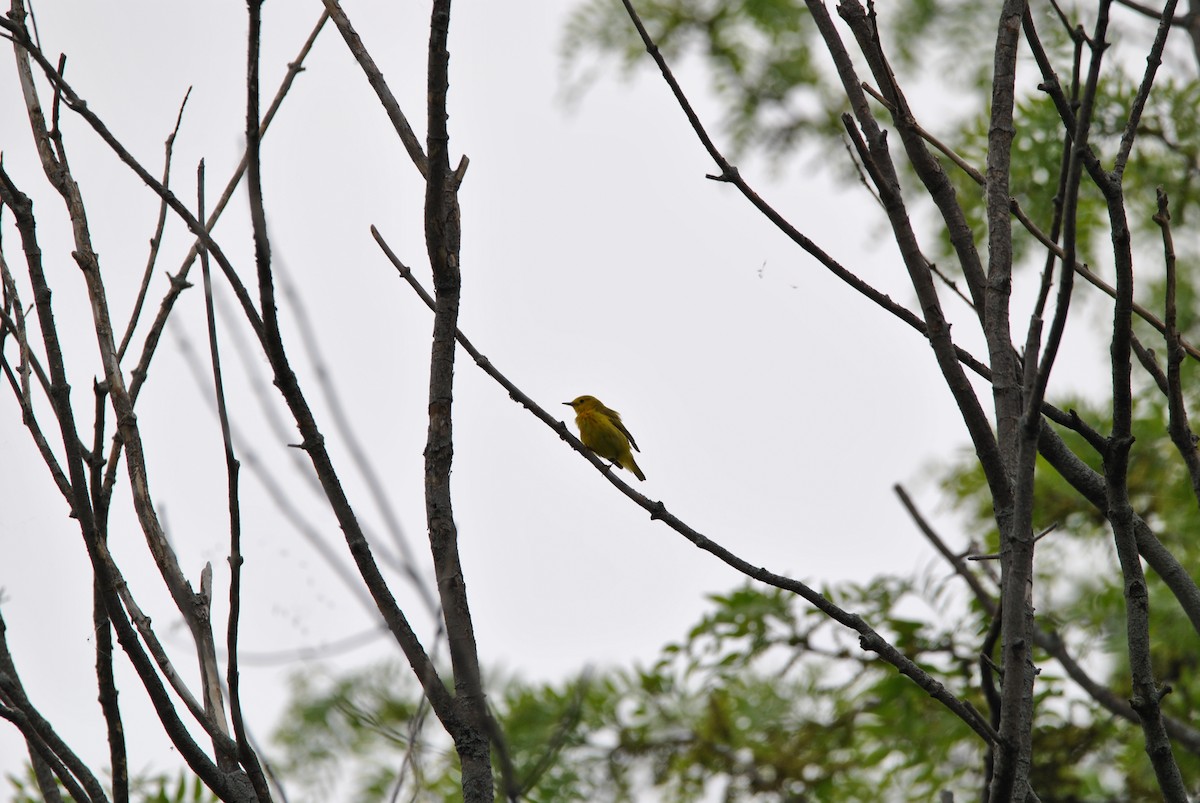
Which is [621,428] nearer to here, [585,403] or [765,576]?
[585,403]

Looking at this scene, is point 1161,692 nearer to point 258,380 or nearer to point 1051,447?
point 1051,447

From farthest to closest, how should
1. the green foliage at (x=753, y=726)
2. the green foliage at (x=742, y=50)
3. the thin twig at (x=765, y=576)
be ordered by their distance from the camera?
the green foliage at (x=742, y=50) → the green foliage at (x=753, y=726) → the thin twig at (x=765, y=576)

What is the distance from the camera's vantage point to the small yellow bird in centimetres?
661

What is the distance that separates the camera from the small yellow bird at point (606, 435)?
6605 mm

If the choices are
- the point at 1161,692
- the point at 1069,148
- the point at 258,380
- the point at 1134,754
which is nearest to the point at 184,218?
the point at 258,380

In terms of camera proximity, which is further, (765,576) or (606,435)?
(606,435)

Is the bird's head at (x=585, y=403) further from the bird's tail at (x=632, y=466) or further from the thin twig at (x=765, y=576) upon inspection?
the thin twig at (x=765, y=576)

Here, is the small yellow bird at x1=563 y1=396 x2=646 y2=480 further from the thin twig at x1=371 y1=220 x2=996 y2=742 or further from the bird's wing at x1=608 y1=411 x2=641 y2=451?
the thin twig at x1=371 y1=220 x2=996 y2=742

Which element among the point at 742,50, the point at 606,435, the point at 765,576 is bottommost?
the point at 765,576

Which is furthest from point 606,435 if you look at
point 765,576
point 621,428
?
point 765,576

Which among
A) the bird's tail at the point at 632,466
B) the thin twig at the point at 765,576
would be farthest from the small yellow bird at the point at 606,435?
the thin twig at the point at 765,576

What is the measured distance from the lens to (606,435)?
660 cm

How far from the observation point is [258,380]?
187cm

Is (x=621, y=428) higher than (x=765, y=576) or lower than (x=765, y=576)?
A: higher
